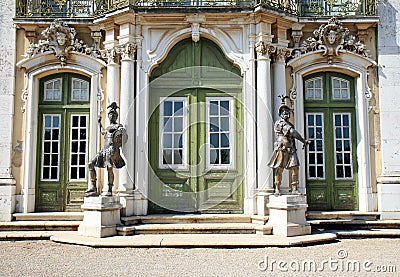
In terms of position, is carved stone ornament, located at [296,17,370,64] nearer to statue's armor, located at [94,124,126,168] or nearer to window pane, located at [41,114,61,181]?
statue's armor, located at [94,124,126,168]

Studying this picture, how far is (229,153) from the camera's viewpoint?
915cm

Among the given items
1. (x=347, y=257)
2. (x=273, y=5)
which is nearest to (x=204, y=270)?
(x=347, y=257)

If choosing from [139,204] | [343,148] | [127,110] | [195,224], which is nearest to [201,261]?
[195,224]

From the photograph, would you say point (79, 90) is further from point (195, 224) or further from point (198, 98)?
point (195, 224)

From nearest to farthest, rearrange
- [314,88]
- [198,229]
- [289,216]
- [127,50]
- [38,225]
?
1. [289,216]
2. [198,229]
3. [38,225]
4. [127,50]
5. [314,88]

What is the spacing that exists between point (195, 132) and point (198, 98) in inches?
28.6

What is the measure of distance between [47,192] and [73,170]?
72 centimetres

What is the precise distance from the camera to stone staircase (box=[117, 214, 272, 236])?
26.5ft

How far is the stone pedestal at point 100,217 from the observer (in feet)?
25.6

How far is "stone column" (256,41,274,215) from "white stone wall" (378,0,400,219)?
8.17 ft

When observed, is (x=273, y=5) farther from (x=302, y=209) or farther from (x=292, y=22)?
(x=302, y=209)

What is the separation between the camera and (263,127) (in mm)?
8805

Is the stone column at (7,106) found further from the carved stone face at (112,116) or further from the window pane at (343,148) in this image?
the window pane at (343,148)

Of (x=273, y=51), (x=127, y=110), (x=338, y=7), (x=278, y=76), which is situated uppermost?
(x=338, y=7)
